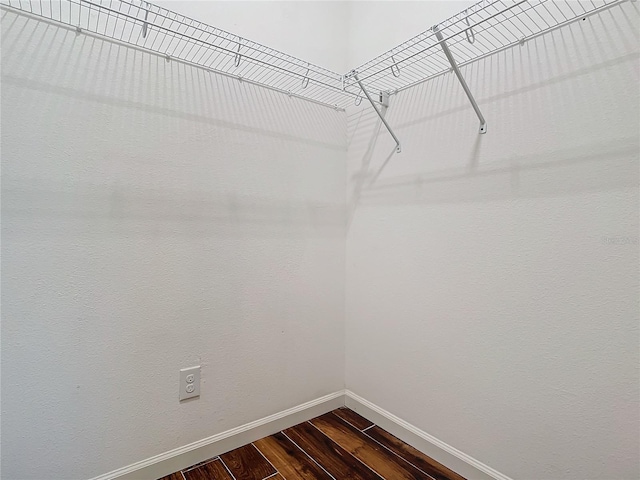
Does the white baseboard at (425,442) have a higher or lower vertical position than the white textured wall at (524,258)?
lower

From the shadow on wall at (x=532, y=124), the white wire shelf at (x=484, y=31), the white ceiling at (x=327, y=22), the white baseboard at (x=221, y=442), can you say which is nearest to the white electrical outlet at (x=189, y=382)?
the white baseboard at (x=221, y=442)

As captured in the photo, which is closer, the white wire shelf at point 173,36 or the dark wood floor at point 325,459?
the white wire shelf at point 173,36

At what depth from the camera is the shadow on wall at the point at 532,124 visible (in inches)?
34.5

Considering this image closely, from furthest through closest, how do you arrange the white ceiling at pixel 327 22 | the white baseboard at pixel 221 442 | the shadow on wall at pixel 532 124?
the white ceiling at pixel 327 22
the white baseboard at pixel 221 442
the shadow on wall at pixel 532 124

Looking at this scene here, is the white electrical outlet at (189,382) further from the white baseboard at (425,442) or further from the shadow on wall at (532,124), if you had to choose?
the shadow on wall at (532,124)

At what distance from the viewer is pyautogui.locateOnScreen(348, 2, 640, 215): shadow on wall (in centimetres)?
88

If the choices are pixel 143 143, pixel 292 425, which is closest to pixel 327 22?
pixel 143 143

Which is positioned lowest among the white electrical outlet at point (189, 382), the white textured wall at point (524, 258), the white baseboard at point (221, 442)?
the white baseboard at point (221, 442)

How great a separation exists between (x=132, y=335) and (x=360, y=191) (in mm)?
1160

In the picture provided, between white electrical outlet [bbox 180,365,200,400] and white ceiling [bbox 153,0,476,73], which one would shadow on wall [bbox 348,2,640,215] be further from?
→ white electrical outlet [bbox 180,365,200,400]

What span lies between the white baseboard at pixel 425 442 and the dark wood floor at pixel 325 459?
0.02 metres

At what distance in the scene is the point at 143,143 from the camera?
1.15m

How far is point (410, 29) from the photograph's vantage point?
143cm

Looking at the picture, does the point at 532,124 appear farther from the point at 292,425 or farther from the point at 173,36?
the point at 292,425
